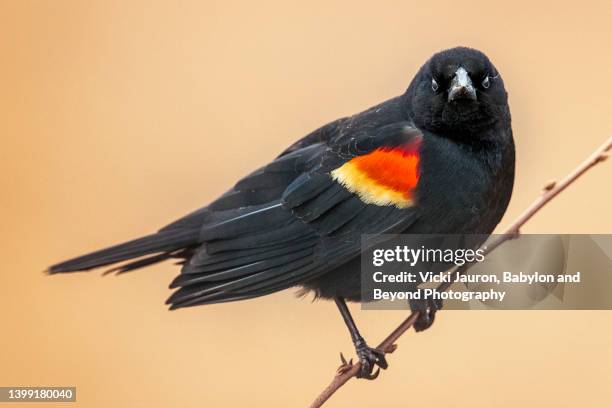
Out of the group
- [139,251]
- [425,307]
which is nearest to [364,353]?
[425,307]

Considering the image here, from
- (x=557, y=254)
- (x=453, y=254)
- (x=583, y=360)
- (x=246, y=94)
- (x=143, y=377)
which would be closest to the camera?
(x=557, y=254)

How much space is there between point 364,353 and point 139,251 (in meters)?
0.79

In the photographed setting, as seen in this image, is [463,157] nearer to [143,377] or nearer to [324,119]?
[324,119]

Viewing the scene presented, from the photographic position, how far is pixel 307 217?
3.14 metres

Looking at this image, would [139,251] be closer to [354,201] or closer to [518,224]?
[354,201]

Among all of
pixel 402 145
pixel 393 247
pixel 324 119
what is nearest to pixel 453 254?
pixel 393 247

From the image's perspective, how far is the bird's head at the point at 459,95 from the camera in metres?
2.96

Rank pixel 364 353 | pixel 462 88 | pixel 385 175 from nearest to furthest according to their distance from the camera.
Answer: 1. pixel 462 88
2. pixel 385 175
3. pixel 364 353

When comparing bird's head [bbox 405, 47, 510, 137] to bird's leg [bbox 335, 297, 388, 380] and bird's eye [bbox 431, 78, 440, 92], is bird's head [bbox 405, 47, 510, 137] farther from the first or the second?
bird's leg [bbox 335, 297, 388, 380]

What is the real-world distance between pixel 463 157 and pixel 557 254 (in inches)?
18.9

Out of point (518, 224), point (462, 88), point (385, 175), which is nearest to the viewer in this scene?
point (518, 224)

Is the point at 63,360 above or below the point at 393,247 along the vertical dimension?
below

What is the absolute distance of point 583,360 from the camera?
3.69 m

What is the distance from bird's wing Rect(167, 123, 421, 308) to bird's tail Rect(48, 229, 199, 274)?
0.27ft
